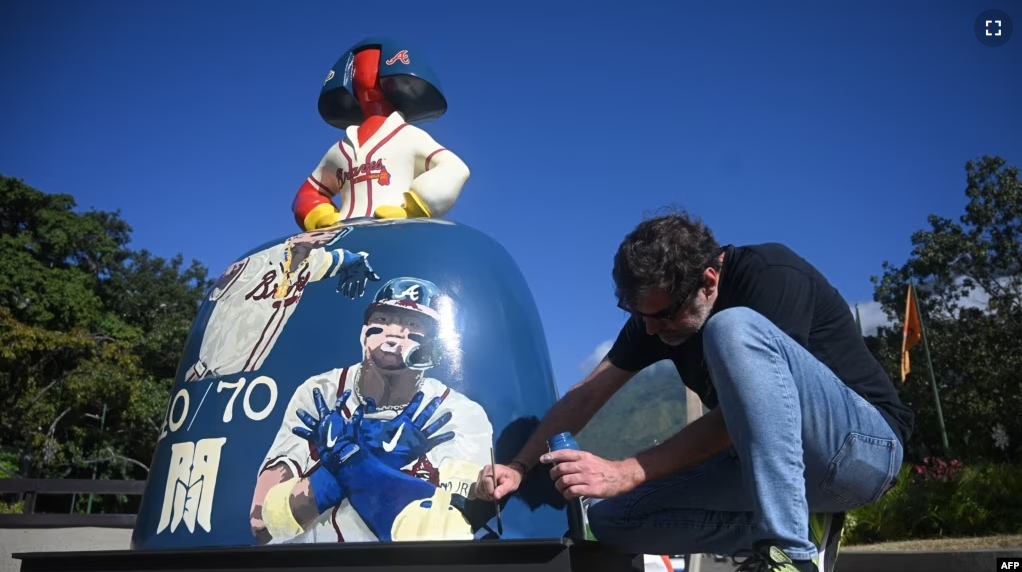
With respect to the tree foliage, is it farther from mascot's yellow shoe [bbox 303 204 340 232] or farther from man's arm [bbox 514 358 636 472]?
man's arm [bbox 514 358 636 472]

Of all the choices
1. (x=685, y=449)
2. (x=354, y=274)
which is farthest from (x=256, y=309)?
(x=685, y=449)

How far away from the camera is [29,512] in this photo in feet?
25.7

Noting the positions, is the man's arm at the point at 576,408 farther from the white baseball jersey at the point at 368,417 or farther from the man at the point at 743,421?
the white baseball jersey at the point at 368,417

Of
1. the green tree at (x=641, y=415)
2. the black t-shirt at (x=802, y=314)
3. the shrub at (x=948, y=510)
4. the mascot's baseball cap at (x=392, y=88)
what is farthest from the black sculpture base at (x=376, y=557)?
the shrub at (x=948, y=510)

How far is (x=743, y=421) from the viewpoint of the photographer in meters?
1.87

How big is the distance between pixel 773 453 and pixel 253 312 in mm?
1838

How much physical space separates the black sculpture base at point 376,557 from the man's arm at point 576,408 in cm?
43

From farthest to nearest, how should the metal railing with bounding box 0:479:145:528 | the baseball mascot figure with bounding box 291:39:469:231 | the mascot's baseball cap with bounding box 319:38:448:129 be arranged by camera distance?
the metal railing with bounding box 0:479:145:528 → the mascot's baseball cap with bounding box 319:38:448:129 → the baseball mascot figure with bounding box 291:39:469:231

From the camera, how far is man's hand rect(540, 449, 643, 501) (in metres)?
2.02

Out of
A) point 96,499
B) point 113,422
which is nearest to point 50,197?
point 113,422

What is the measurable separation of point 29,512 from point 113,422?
13.9 m

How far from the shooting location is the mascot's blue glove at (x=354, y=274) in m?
2.77


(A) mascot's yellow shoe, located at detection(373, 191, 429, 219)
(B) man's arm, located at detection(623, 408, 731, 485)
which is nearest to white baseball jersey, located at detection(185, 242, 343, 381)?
(A) mascot's yellow shoe, located at detection(373, 191, 429, 219)

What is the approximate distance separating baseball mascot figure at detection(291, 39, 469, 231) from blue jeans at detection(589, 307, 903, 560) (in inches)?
73.7
